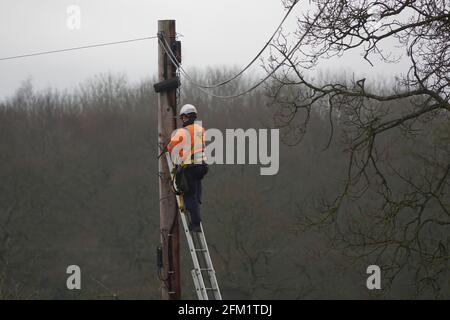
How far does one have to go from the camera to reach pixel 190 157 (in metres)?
11.4

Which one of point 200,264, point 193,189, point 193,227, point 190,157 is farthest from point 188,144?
point 200,264

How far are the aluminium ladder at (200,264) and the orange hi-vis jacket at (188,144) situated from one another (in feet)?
0.80

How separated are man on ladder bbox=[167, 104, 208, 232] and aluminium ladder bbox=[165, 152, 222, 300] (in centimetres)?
10

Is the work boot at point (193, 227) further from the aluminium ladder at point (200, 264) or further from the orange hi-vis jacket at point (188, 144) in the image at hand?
the orange hi-vis jacket at point (188, 144)

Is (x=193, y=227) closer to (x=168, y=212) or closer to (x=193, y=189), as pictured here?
(x=168, y=212)

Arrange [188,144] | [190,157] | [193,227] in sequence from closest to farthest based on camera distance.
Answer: [188,144], [190,157], [193,227]

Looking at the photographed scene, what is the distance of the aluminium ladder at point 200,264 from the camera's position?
11.2 m

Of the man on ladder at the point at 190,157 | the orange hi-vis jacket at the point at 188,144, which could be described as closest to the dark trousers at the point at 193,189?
the man on ladder at the point at 190,157

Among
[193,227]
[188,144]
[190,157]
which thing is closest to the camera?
[188,144]

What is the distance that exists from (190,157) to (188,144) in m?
0.22

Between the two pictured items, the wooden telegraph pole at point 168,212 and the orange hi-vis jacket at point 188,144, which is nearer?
the orange hi-vis jacket at point 188,144

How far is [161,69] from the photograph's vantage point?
38.7 ft

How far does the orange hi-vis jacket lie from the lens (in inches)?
437
